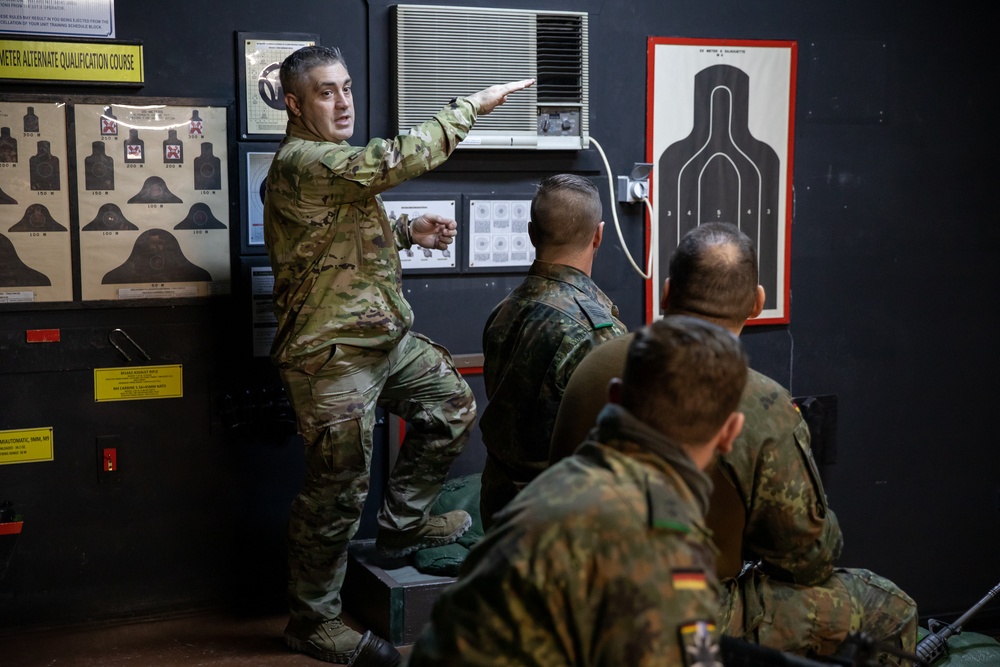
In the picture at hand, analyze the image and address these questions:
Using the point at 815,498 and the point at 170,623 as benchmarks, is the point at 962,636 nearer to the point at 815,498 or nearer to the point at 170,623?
the point at 815,498

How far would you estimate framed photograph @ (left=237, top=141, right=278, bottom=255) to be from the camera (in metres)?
3.87

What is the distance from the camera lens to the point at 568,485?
1521 millimetres

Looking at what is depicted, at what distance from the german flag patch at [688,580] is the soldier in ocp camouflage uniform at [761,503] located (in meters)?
0.72

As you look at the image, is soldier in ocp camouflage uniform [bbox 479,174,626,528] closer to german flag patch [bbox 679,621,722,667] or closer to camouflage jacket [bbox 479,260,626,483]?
camouflage jacket [bbox 479,260,626,483]

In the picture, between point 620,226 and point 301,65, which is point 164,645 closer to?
point 301,65

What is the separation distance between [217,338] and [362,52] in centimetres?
116

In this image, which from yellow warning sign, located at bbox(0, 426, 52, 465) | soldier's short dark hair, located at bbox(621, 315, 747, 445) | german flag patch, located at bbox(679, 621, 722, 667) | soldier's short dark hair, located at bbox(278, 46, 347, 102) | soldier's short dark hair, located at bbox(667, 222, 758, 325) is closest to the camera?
german flag patch, located at bbox(679, 621, 722, 667)

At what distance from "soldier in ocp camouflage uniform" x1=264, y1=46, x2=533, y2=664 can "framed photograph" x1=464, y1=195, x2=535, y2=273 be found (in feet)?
1.81

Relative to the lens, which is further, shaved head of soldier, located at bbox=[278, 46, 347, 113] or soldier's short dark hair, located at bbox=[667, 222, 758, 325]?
shaved head of soldier, located at bbox=[278, 46, 347, 113]

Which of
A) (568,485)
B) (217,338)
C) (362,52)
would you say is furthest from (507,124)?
(568,485)

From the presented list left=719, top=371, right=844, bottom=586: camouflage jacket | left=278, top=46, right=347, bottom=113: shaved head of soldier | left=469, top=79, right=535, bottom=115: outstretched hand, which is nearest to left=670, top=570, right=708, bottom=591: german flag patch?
left=719, top=371, right=844, bottom=586: camouflage jacket

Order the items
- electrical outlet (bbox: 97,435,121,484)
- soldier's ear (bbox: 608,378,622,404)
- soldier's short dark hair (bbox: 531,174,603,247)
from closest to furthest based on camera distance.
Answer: soldier's ear (bbox: 608,378,622,404) → soldier's short dark hair (bbox: 531,174,603,247) → electrical outlet (bbox: 97,435,121,484)

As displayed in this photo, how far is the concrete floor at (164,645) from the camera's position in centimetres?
358

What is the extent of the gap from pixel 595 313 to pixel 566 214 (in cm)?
29
